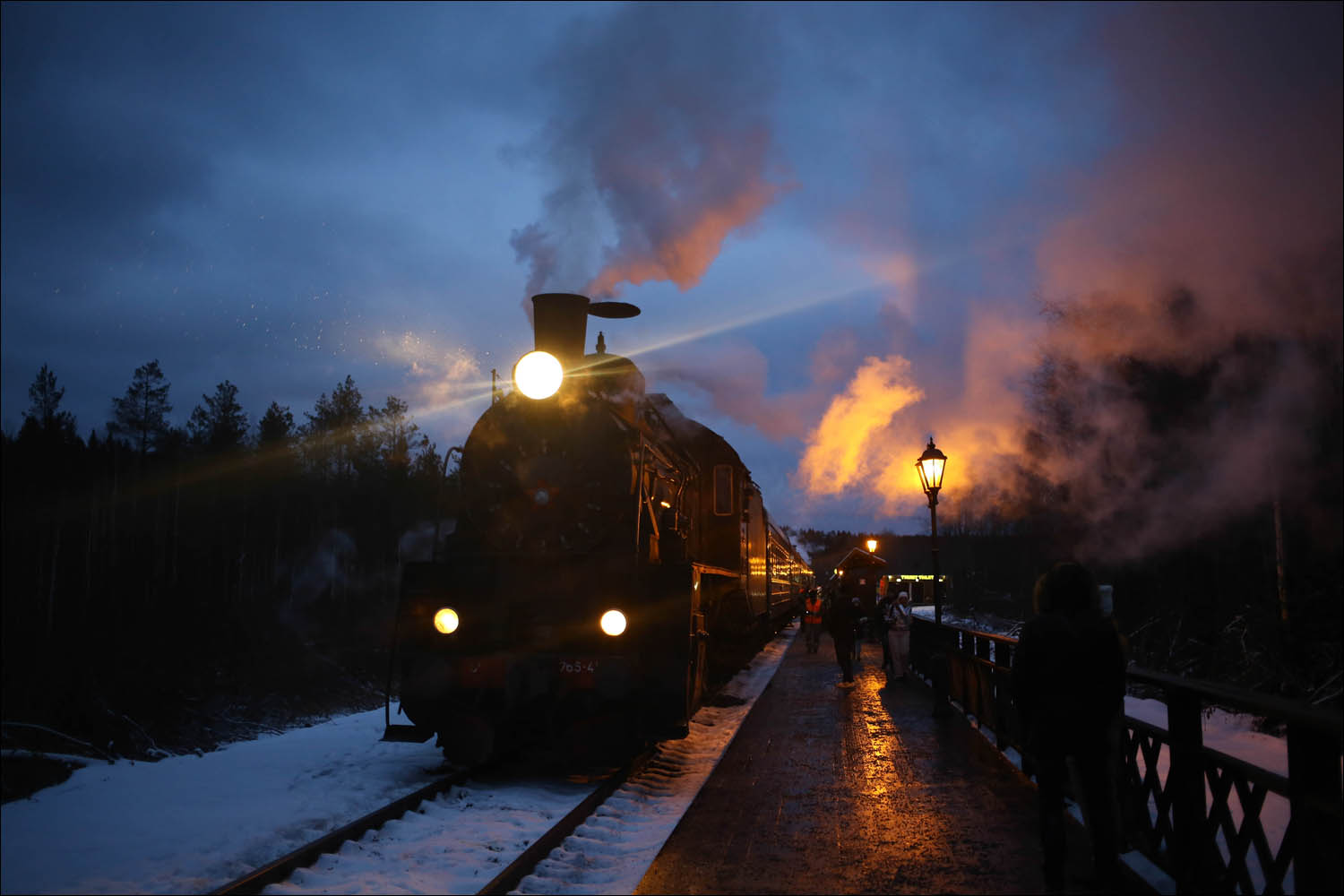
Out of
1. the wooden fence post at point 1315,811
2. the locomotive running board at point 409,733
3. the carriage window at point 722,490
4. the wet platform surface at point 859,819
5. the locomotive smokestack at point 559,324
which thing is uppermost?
the locomotive smokestack at point 559,324

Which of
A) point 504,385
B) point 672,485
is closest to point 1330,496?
point 672,485

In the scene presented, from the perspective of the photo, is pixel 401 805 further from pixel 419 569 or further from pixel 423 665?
pixel 419 569

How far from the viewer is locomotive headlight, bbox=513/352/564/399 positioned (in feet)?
25.0

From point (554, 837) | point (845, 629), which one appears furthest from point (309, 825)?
point (845, 629)

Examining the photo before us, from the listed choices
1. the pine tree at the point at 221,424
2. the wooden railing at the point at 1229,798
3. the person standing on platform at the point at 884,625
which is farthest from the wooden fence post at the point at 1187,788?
the pine tree at the point at 221,424

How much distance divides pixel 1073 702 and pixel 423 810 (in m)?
4.15

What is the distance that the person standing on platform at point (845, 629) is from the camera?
13.9 m

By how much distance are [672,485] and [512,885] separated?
220 inches

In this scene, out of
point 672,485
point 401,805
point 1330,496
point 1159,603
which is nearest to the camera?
point 401,805

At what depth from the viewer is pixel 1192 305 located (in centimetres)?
1470

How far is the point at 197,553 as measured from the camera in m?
35.7

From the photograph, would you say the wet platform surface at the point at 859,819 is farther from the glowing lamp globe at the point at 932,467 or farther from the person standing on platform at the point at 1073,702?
the glowing lamp globe at the point at 932,467

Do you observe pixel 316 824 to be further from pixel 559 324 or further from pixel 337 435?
pixel 337 435

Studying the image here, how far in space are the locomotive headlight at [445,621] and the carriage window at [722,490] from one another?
17.7ft
